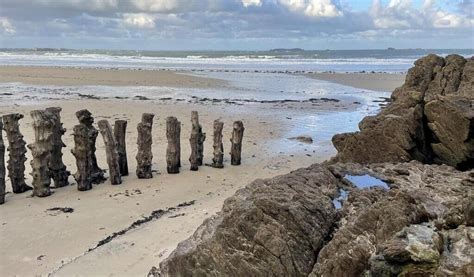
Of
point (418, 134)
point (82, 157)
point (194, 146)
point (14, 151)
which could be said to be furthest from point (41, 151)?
point (418, 134)

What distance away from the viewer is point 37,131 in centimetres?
955

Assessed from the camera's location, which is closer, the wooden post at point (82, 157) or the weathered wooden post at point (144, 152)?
the wooden post at point (82, 157)

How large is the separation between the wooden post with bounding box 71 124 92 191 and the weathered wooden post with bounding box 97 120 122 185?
1.29 ft

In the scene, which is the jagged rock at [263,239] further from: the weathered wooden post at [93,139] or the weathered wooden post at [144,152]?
the weathered wooden post at [144,152]

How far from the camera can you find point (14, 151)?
9.42 m

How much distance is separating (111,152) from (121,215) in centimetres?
210

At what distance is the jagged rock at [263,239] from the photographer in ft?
14.7

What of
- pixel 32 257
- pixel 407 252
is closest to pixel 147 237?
pixel 32 257

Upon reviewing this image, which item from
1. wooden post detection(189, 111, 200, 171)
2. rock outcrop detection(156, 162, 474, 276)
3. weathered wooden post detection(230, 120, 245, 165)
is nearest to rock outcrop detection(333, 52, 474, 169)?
rock outcrop detection(156, 162, 474, 276)

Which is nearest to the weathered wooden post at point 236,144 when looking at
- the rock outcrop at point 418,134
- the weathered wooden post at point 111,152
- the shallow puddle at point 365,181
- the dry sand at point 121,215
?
the dry sand at point 121,215

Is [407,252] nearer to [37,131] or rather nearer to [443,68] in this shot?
[37,131]

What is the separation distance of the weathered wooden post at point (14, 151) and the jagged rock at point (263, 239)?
18.2 ft

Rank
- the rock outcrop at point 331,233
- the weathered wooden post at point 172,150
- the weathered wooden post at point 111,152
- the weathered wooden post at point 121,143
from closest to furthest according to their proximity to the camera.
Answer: the rock outcrop at point 331,233 < the weathered wooden post at point 111,152 < the weathered wooden post at point 121,143 < the weathered wooden post at point 172,150

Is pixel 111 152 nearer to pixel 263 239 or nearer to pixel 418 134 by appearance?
pixel 418 134
